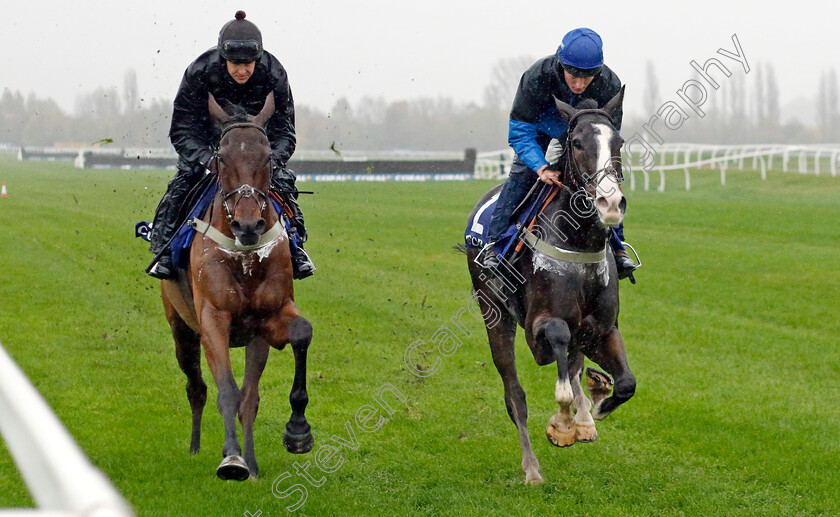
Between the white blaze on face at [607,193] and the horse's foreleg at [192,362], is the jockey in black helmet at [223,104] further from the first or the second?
the white blaze on face at [607,193]

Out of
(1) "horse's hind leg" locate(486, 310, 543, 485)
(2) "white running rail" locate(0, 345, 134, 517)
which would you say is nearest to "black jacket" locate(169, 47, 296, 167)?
(1) "horse's hind leg" locate(486, 310, 543, 485)

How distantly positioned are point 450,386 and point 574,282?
3622 mm

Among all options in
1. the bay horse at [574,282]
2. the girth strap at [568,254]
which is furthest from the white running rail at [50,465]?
the girth strap at [568,254]

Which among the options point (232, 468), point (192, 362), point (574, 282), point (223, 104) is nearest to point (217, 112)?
point (223, 104)

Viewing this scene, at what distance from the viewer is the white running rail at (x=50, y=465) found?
61.0 inches

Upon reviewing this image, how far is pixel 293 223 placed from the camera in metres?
7.14

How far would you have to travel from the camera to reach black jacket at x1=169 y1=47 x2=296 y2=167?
22.9 feet

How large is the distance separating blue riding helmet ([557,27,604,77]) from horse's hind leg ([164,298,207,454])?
347 cm

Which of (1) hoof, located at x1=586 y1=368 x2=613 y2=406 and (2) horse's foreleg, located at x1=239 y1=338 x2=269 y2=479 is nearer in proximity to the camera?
(2) horse's foreleg, located at x1=239 y1=338 x2=269 y2=479

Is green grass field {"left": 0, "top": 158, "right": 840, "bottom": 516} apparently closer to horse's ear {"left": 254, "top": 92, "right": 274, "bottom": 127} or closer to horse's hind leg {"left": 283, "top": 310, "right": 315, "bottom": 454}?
horse's hind leg {"left": 283, "top": 310, "right": 315, "bottom": 454}

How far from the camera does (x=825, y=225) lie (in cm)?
2138

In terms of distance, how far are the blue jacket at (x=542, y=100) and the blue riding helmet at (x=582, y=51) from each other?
23 centimetres

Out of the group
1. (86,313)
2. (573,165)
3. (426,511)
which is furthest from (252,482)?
(86,313)

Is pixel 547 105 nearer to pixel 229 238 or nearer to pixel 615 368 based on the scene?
pixel 615 368
